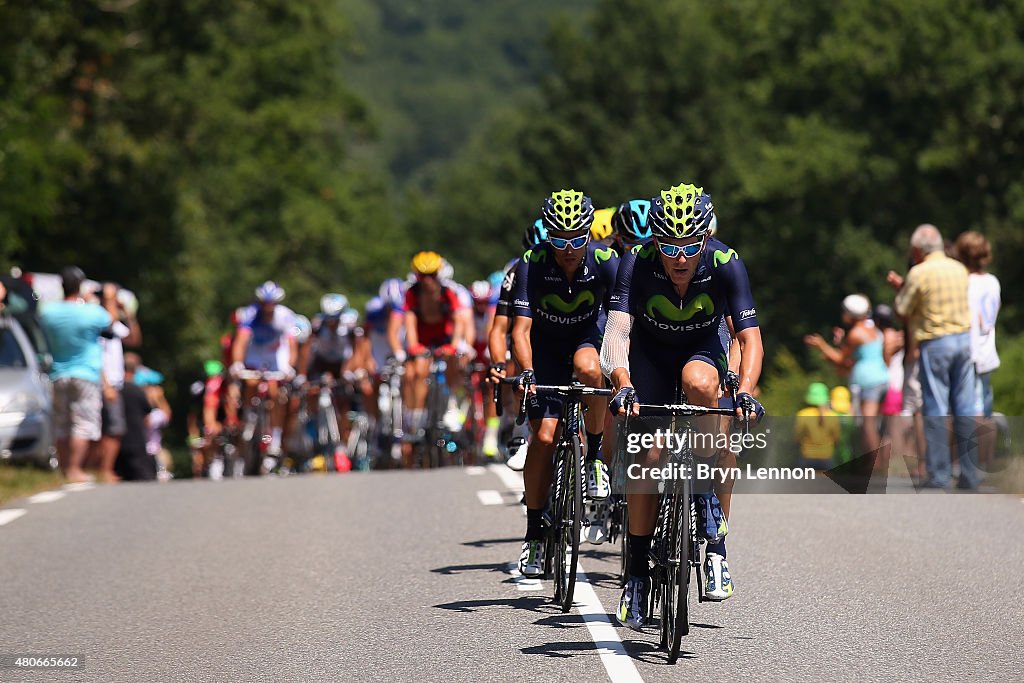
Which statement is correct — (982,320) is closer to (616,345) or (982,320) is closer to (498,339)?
(498,339)

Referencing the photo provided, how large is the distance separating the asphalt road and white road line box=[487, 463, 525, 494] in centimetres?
53

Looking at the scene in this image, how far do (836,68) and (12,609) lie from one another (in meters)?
42.7

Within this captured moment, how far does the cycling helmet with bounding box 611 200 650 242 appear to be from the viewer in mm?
10773

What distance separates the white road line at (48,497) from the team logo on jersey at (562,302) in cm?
707

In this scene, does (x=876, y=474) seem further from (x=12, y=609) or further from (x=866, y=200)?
(x=866, y=200)

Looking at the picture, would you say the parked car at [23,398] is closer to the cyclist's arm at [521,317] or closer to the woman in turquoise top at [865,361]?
the woman in turquoise top at [865,361]

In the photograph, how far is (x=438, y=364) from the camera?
18219 mm

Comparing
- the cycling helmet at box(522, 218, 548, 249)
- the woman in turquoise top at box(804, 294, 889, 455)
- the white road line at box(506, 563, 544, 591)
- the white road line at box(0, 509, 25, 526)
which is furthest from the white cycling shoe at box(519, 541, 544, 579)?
the woman in turquoise top at box(804, 294, 889, 455)

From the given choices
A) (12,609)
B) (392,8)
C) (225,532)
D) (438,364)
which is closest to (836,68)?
(438,364)

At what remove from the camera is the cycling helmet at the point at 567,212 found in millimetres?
9664

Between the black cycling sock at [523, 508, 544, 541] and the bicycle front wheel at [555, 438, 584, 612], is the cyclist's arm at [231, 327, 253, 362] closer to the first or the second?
the black cycling sock at [523, 508, 544, 541]

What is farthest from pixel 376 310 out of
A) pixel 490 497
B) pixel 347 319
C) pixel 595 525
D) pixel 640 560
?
pixel 640 560

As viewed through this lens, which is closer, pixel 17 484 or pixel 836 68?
pixel 17 484

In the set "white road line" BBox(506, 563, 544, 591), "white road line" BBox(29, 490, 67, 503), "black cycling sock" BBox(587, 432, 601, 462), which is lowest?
"white road line" BBox(506, 563, 544, 591)
